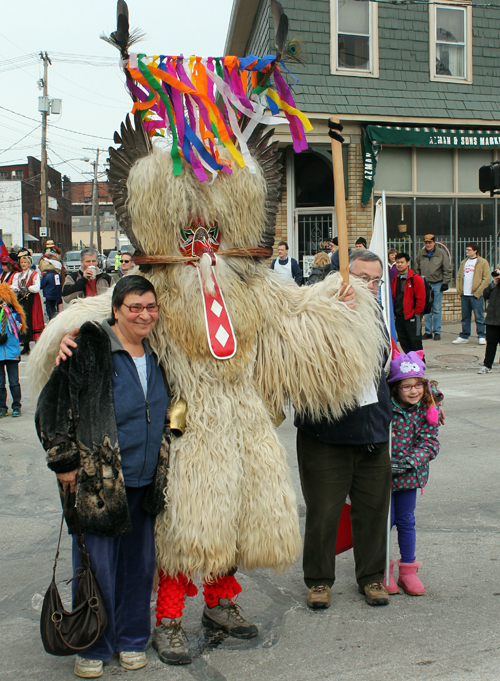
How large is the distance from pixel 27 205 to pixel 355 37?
1644 inches

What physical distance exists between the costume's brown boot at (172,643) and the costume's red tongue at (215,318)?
1175mm

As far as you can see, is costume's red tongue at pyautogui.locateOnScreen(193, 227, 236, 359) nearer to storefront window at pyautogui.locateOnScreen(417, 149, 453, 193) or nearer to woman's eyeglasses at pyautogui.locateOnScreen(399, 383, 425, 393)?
woman's eyeglasses at pyautogui.locateOnScreen(399, 383, 425, 393)

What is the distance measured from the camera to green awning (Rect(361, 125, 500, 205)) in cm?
1359

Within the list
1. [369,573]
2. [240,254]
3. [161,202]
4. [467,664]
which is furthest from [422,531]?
[161,202]

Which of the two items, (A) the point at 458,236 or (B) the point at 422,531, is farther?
(A) the point at 458,236

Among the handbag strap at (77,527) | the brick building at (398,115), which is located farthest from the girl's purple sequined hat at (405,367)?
the brick building at (398,115)

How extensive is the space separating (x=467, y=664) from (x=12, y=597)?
2225 mm

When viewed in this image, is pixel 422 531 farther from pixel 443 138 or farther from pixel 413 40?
pixel 413 40

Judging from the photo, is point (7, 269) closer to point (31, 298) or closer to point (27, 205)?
point (31, 298)

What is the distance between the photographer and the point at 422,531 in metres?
4.16

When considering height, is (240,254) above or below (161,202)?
below

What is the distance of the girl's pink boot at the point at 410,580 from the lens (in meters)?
3.34

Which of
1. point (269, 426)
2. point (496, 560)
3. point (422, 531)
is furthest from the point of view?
point (422, 531)

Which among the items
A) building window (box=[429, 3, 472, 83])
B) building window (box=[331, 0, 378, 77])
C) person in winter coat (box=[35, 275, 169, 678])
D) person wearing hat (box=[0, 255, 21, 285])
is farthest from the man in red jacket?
building window (box=[429, 3, 472, 83])
